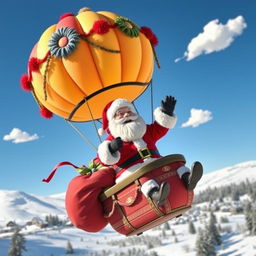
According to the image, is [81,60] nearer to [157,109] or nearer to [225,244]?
[157,109]

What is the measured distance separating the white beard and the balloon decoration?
0.88 m

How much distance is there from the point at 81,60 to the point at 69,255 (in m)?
130

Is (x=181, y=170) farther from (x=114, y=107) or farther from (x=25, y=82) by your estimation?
(x=25, y=82)

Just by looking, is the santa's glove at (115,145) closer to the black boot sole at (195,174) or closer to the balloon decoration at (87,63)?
the black boot sole at (195,174)

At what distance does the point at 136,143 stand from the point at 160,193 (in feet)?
3.01

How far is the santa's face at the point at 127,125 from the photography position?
533cm

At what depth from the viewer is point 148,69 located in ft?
22.2

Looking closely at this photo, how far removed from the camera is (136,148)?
531 centimetres

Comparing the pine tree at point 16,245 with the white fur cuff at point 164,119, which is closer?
the white fur cuff at point 164,119

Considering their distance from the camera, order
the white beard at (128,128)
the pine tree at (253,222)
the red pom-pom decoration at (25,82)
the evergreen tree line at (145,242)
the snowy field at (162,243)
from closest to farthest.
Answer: the white beard at (128,128) → the red pom-pom decoration at (25,82) → the pine tree at (253,222) → the snowy field at (162,243) → the evergreen tree line at (145,242)

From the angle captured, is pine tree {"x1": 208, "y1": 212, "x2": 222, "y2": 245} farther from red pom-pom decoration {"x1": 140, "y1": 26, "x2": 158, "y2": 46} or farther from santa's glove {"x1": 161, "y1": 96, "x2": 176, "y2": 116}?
santa's glove {"x1": 161, "y1": 96, "x2": 176, "y2": 116}

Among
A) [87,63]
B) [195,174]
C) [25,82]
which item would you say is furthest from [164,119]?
[25,82]

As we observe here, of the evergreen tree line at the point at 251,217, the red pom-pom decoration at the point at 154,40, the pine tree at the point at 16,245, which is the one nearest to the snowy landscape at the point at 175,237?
the evergreen tree line at the point at 251,217

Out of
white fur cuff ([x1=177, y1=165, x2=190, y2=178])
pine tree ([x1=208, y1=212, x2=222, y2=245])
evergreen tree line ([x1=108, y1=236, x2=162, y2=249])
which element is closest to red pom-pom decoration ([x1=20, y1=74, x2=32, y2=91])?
white fur cuff ([x1=177, y1=165, x2=190, y2=178])
